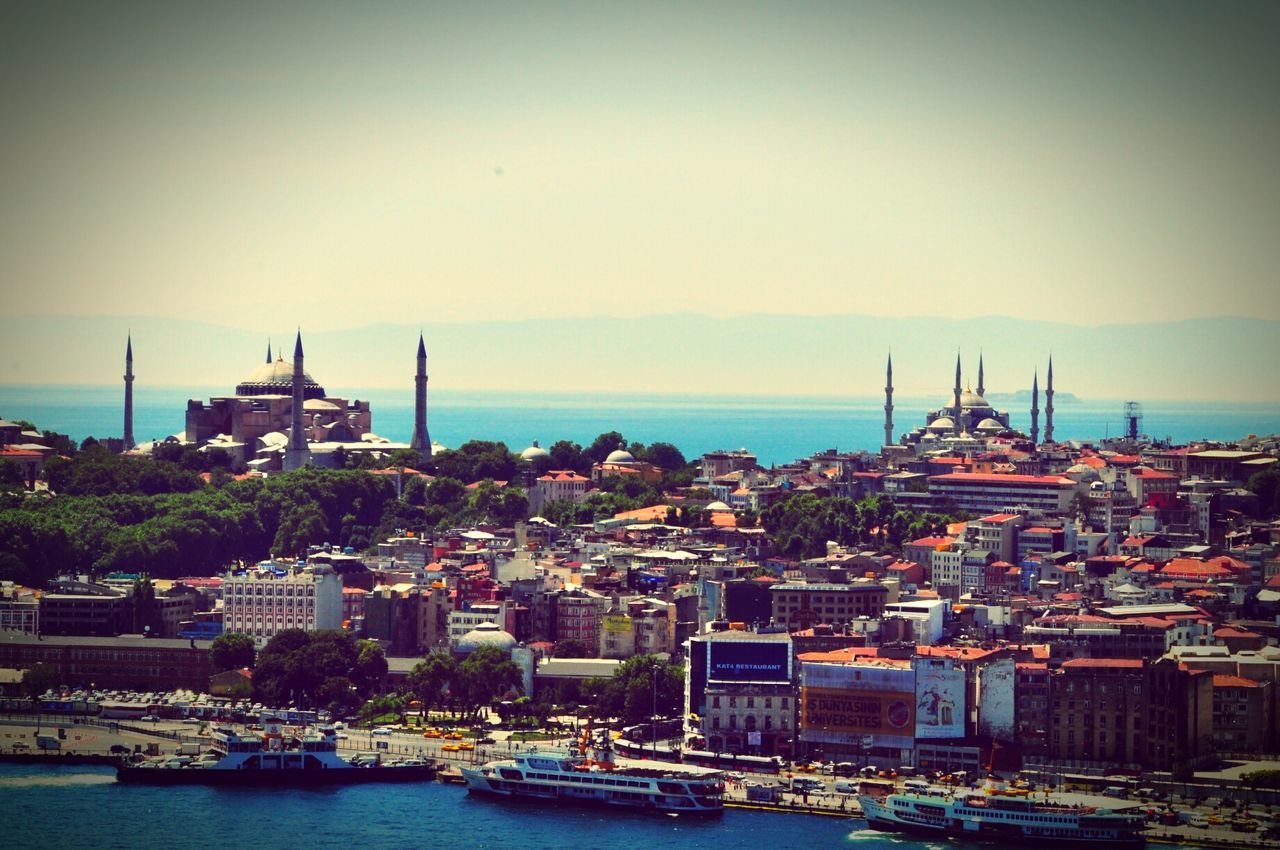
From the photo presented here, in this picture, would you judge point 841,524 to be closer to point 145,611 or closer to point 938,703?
point 145,611

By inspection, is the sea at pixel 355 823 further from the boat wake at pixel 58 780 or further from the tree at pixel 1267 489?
the tree at pixel 1267 489

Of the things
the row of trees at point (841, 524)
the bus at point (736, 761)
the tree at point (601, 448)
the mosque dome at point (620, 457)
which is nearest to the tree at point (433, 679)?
the bus at point (736, 761)

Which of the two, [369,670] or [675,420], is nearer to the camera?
[369,670]

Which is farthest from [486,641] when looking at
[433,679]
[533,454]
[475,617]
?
[533,454]

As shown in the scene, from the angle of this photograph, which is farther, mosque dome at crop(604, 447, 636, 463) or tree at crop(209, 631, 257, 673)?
mosque dome at crop(604, 447, 636, 463)

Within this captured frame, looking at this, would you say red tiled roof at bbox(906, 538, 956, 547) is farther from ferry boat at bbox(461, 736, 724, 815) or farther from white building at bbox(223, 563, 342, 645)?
ferry boat at bbox(461, 736, 724, 815)

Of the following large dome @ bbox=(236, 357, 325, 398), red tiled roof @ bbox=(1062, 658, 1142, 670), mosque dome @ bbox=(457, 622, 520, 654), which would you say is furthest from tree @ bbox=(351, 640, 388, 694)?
large dome @ bbox=(236, 357, 325, 398)
